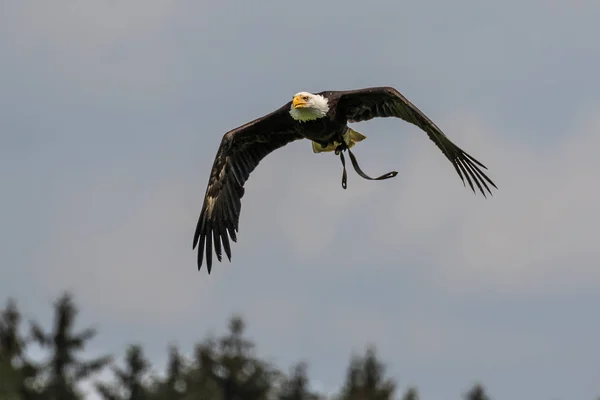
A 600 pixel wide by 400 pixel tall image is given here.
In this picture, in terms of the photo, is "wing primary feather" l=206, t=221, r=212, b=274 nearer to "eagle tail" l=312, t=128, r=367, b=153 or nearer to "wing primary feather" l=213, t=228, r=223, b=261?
"wing primary feather" l=213, t=228, r=223, b=261

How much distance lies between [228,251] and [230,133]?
1661 millimetres

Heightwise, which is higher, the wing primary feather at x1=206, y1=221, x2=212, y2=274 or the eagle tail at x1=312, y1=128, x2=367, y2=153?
the eagle tail at x1=312, y1=128, x2=367, y2=153

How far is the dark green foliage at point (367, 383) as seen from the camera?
59.7 meters

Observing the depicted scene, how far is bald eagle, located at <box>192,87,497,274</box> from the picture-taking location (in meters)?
26.2

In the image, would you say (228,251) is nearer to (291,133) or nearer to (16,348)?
(291,133)

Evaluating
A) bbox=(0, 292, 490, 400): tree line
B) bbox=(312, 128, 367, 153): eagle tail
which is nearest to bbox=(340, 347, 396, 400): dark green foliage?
bbox=(0, 292, 490, 400): tree line

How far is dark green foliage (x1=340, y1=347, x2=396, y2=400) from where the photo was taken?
196 ft

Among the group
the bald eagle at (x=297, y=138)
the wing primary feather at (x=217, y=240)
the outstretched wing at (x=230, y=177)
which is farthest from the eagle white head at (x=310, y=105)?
the wing primary feather at (x=217, y=240)

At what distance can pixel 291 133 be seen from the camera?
28312mm

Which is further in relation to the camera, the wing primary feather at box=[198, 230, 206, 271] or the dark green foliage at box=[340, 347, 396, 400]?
the dark green foliage at box=[340, 347, 396, 400]

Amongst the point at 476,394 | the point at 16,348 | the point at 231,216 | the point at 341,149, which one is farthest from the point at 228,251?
the point at 476,394

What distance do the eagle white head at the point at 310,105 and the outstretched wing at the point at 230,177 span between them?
1444 mm

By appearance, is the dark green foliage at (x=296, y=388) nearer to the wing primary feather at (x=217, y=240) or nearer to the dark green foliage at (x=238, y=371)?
the dark green foliage at (x=238, y=371)

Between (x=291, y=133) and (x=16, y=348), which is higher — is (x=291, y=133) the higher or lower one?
the lower one
